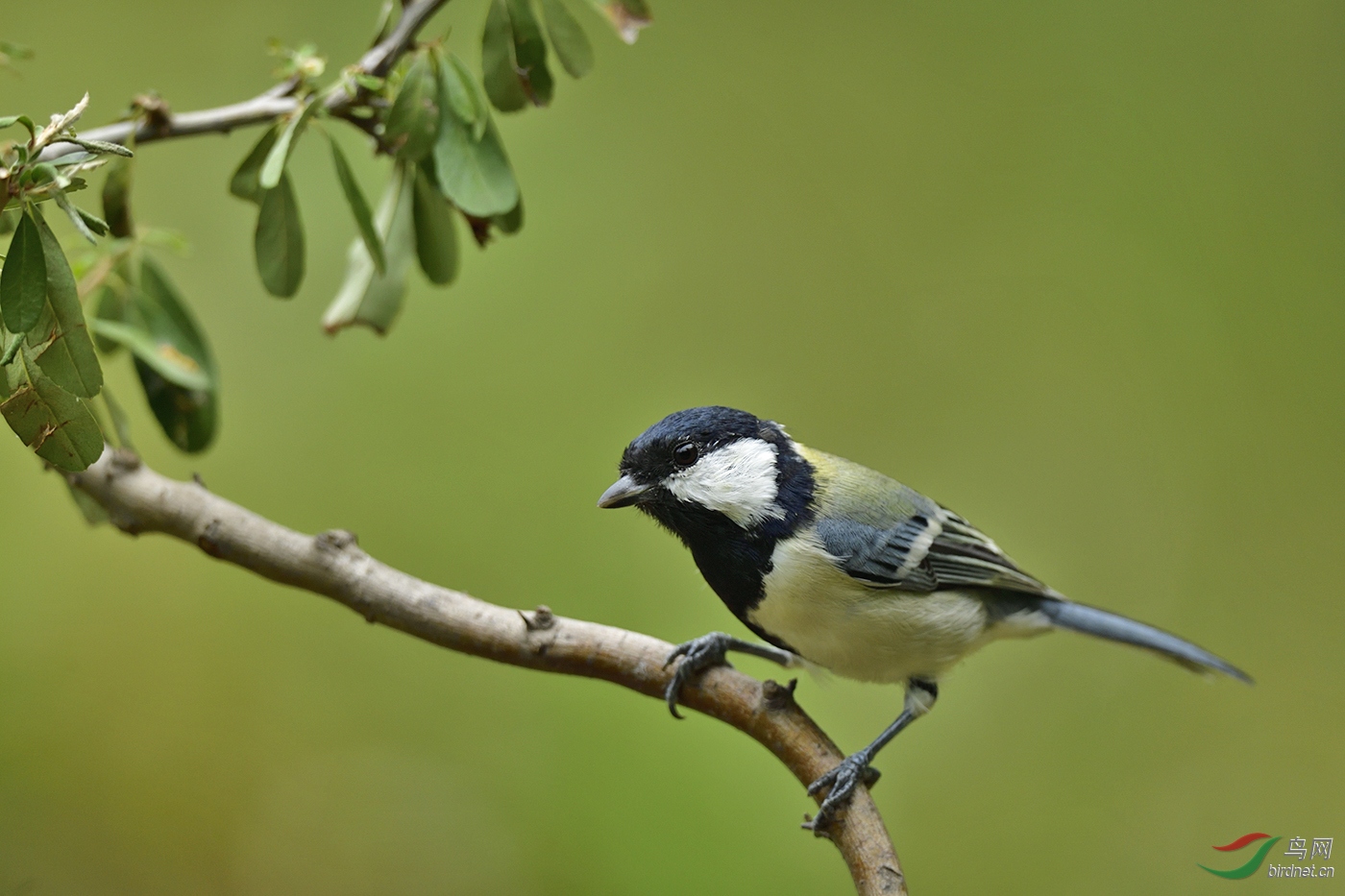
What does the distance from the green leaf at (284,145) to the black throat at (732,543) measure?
0.50 metres

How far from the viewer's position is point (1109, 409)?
2.32 meters

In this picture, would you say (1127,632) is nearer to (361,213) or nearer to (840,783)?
(840,783)

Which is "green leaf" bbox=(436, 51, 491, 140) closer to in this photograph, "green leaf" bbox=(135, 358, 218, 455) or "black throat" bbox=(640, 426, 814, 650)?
"black throat" bbox=(640, 426, 814, 650)

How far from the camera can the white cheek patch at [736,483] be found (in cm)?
108

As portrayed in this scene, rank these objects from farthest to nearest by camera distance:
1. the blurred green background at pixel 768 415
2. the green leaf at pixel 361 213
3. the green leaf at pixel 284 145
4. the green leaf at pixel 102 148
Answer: the blurred green background at pixel 768 415, the green leaf at pixel 361 213, the green leaf at pixel 284 145, the green leaf at pixel 102 148

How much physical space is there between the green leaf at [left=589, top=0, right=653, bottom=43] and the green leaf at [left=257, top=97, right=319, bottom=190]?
1.09ft

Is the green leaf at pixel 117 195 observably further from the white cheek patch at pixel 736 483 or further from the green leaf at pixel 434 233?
the white cheek patch at pixel 736 483

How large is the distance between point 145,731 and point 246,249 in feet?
3.64

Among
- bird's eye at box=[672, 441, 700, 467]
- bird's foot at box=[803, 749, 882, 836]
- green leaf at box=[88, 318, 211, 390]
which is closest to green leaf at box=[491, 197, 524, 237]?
bird's eye at box=[672, 441, 700, 467]

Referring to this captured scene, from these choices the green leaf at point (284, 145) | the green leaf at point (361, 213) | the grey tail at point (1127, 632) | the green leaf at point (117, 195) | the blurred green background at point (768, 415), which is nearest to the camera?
the green leaf at point (284, 145)

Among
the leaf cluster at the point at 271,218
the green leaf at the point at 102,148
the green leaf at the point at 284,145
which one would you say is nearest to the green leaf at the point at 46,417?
the leaf cluster at the point at 271,218

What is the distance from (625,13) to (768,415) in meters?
1.20

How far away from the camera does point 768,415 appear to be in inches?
85.9

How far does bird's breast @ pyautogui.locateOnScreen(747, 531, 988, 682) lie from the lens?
42.9 inches
